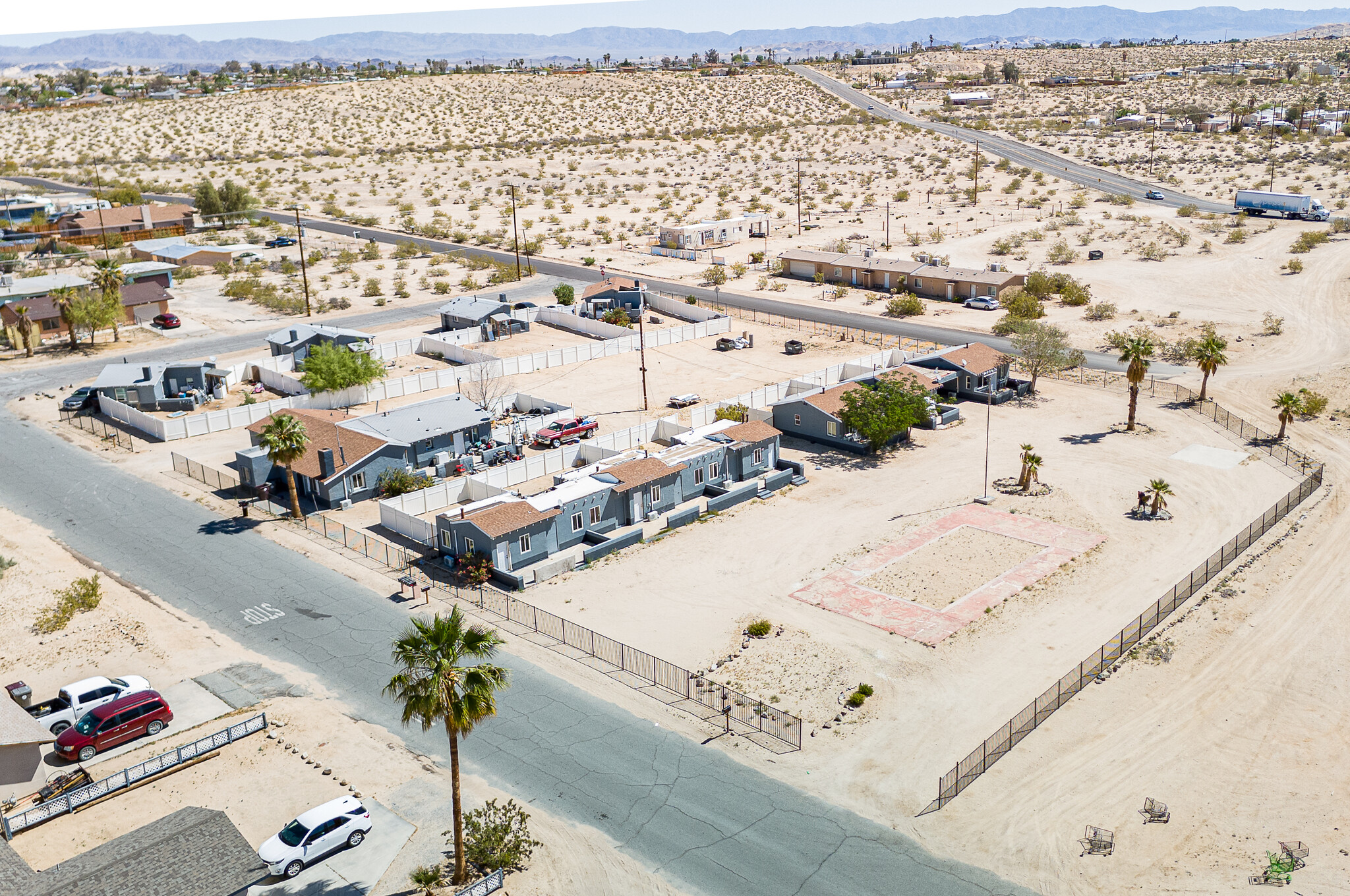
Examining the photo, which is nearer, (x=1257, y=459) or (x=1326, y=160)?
(x=1257, y=459)

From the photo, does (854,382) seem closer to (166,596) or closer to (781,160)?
(166,596)

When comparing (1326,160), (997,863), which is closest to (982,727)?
(997,863)

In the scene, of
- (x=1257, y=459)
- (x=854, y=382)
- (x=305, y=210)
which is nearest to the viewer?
(x=1257, y=459)

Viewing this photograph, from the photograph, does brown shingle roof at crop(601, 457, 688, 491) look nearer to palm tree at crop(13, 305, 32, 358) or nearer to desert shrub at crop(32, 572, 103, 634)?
desert shrub at crop(32, 572, 103, 634)

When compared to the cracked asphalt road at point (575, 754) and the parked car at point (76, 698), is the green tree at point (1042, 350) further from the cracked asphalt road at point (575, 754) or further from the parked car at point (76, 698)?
the parked car at point (76, 698)

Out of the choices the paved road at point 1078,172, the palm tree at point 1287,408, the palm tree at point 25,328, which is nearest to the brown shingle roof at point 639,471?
the palm tree at point 1287,408

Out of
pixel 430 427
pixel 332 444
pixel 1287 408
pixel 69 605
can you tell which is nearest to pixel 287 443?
pixel 332 444

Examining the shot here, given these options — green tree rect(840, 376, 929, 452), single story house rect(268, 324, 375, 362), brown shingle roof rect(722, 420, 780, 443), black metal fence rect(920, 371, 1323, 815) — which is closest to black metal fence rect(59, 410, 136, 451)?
single story house rect(268, 324, 375, 362)
